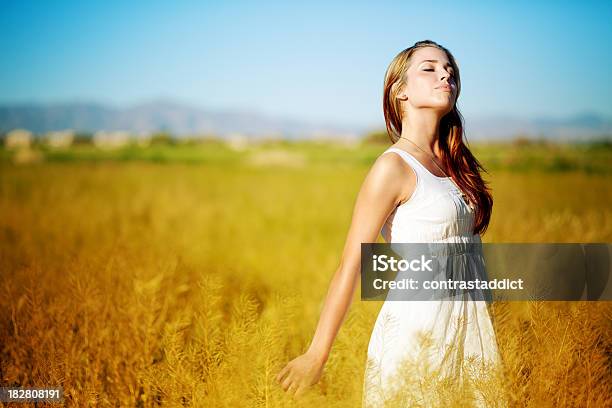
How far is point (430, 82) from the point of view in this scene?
1.39m

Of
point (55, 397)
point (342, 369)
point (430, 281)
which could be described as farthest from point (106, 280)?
point (430, 281)

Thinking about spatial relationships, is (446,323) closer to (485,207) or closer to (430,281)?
(430,281)

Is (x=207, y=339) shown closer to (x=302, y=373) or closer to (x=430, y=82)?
(x=302, y=373)

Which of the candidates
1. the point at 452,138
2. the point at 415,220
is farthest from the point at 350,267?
the point at 452,138

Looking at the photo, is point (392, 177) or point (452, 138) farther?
point (452, 138)

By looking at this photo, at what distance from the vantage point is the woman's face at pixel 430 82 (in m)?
1.38

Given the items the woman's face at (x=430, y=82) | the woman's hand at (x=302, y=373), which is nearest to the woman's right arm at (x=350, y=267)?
the woman's hand at (x=302, y=373)

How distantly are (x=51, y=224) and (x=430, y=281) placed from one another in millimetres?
6582

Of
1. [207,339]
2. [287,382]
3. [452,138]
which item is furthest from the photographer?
[207,339]

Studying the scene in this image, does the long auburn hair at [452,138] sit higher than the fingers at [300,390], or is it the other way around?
the long auburn hair at [452,138]

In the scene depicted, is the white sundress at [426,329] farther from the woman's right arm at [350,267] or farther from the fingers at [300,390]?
the fingers at [300,390]

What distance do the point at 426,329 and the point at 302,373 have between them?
0.35m

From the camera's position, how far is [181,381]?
5.18 feet

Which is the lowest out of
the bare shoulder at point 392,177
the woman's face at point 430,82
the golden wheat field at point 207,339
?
the golden wheat field at point 207,339
